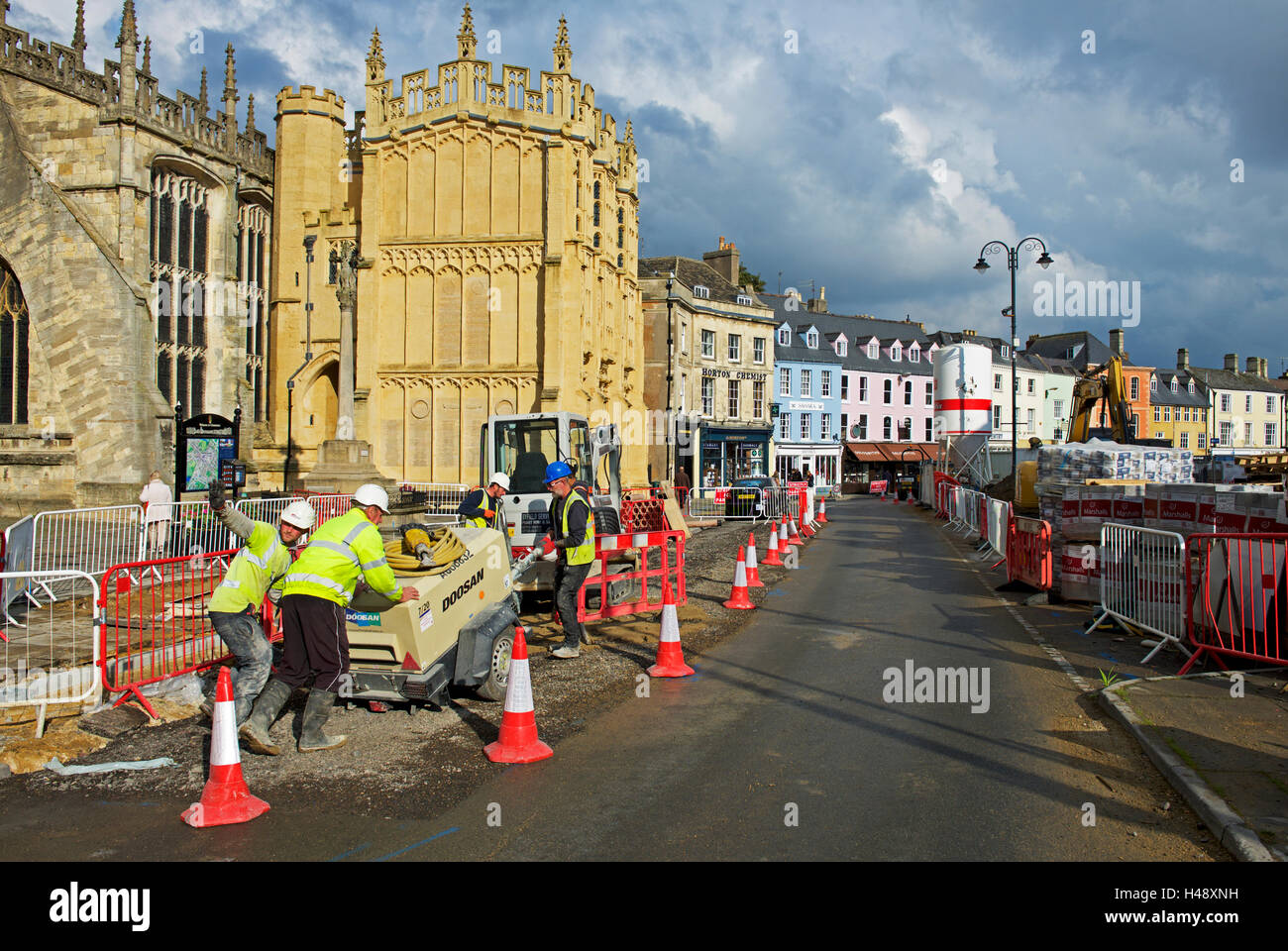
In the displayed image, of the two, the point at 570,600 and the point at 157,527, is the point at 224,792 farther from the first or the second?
the point at 157,527

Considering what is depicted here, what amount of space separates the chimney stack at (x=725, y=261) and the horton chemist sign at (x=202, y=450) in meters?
37.0

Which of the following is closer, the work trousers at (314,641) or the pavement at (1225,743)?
the pavement at (1225,743)

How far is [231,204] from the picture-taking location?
1244 inches

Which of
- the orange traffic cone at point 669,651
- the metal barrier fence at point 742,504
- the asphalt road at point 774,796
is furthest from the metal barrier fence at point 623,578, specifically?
the metal barrier fence at point 742,504

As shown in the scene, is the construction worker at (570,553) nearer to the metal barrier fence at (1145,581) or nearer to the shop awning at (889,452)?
the metal barrier fence at (1145,581)

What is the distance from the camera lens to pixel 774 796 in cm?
533

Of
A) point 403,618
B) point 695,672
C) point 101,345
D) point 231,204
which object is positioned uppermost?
point 231,204

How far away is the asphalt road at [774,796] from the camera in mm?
4617

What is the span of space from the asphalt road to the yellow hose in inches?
63.1

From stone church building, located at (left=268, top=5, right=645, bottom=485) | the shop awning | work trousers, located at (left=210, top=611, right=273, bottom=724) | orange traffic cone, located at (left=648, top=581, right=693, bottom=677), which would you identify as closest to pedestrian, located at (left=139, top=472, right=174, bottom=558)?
work trousers, located at (left=210, top=611, right=273, bottom=724)

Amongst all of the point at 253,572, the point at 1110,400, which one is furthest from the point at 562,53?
the point at 253,572

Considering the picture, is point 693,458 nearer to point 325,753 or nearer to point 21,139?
point 21,139

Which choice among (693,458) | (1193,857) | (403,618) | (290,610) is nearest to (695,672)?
(403,618)
